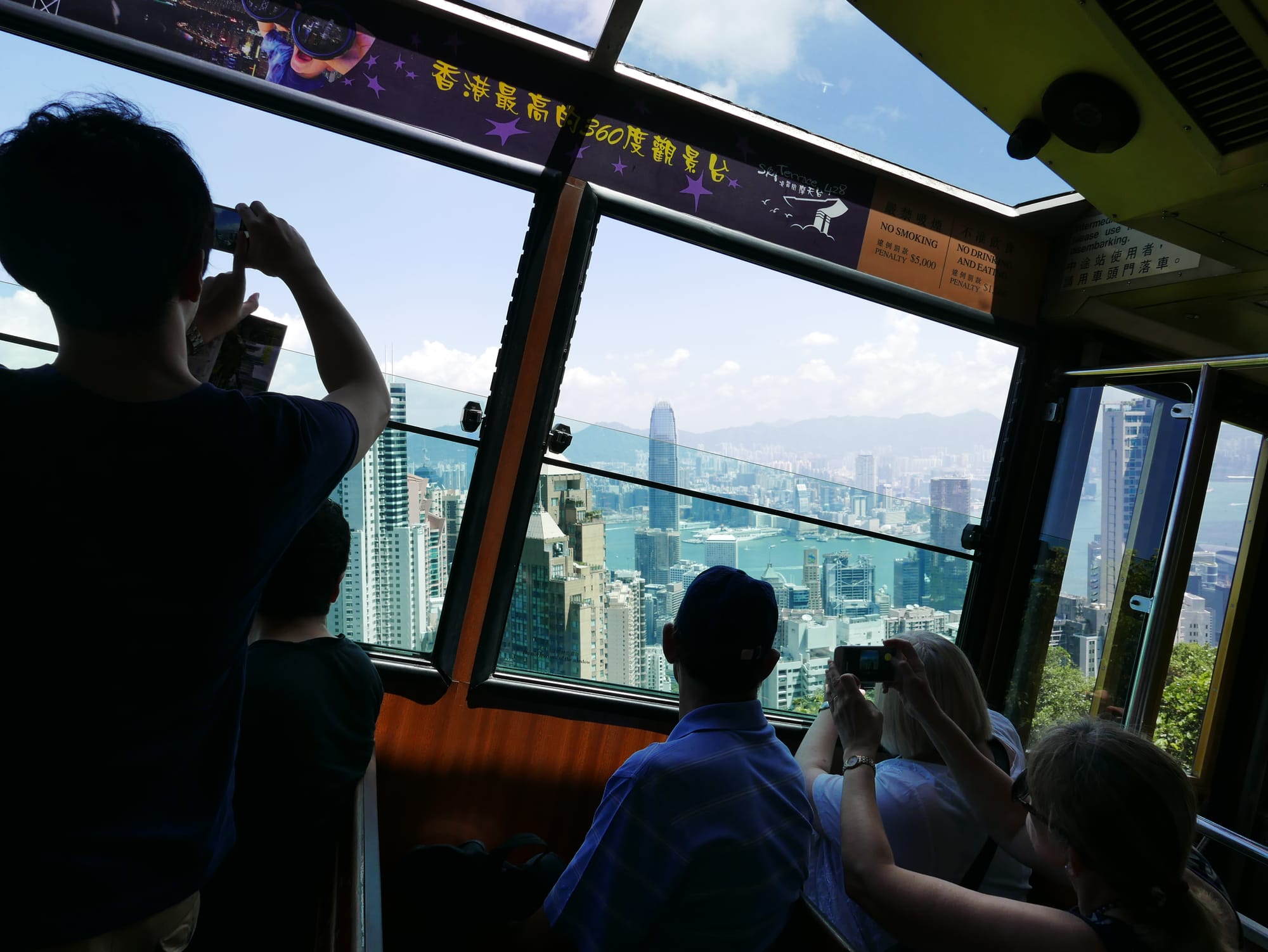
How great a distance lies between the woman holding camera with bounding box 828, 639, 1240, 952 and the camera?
3.84 ft

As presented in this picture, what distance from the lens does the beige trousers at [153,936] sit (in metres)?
0.80

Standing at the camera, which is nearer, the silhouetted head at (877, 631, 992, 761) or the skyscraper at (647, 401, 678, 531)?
the silhouetted head at (877, 631, 992, 761)

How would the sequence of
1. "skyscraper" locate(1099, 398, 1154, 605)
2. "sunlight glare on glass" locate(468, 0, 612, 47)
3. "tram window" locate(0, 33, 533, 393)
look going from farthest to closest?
"skyscraper" locate(1099, 398, 1154, 605) → "sunlight glare on glass" locate(468, 0, 612, 47) → "tram window" locate(0, 33, 533, 393)

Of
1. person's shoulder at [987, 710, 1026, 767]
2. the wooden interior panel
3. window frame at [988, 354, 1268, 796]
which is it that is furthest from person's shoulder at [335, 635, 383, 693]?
window frame at [988, 354, 1268, 796]

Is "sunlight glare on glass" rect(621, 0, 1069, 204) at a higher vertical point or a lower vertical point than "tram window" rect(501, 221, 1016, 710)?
higher

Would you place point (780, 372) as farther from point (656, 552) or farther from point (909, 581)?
point (909, 581)

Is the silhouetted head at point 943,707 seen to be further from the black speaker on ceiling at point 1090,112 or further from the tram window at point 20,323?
the tram window at point 20,323

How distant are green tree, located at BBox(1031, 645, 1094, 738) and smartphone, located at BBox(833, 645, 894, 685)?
1602 millimetres

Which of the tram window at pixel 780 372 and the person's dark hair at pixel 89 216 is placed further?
the tram window at pixel 780 372

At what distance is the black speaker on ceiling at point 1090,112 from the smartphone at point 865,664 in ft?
4.45

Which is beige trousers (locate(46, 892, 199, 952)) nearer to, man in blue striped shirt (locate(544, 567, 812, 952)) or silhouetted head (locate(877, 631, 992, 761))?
man in blue striped shirt (locate(544, 567, 812, 952))

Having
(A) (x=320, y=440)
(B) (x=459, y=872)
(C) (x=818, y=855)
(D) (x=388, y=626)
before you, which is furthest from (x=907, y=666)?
(D) (x=388, y=626)

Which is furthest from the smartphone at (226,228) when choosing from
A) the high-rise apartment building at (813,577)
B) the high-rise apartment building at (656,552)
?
the high-rise apartment building at (813,577)

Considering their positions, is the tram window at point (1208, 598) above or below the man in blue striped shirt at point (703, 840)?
above
